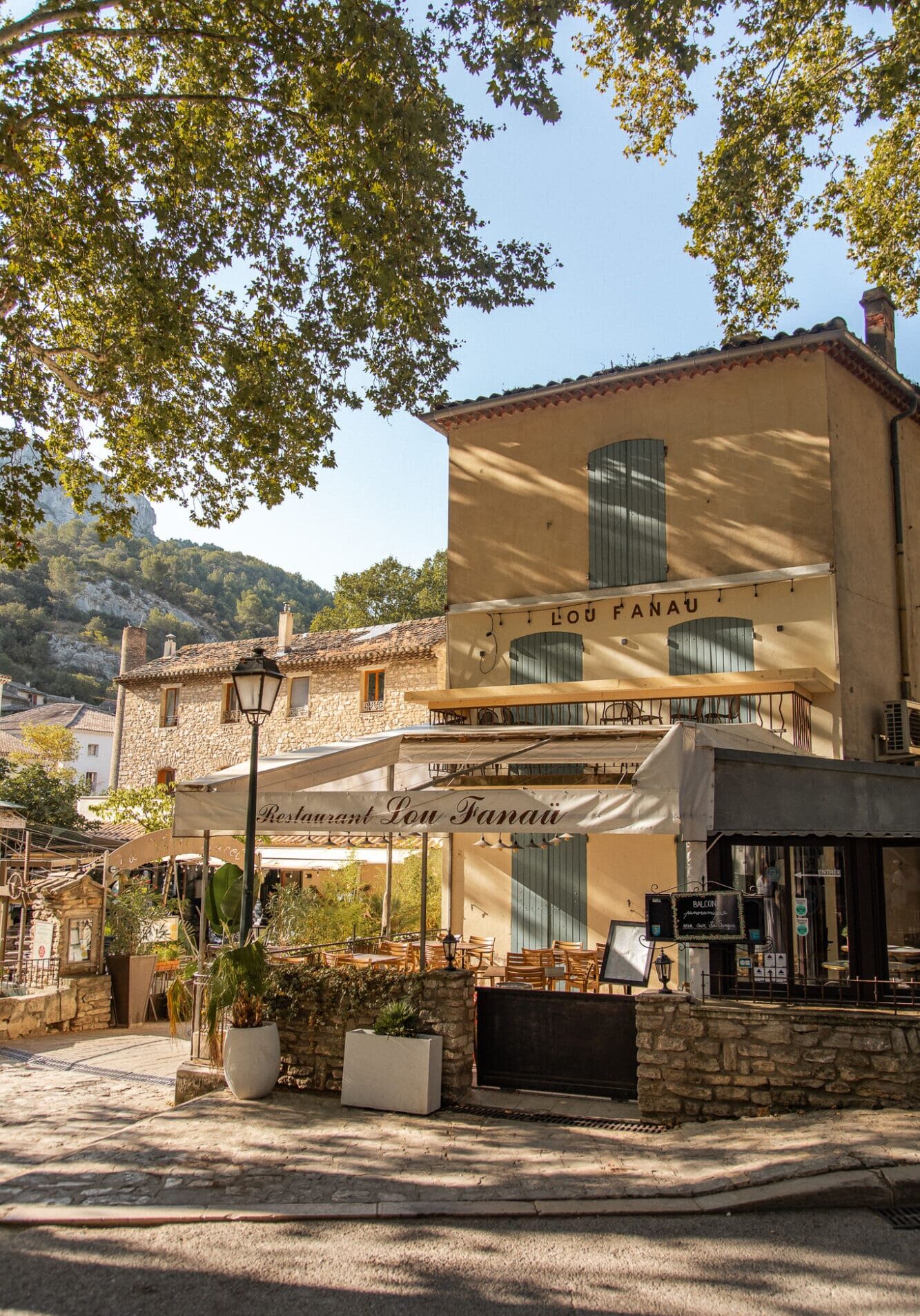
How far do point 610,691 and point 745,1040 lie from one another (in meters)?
7.72

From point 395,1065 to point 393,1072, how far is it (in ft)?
0.20

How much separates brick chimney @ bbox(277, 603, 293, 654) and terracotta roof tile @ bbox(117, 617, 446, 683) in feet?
0.81

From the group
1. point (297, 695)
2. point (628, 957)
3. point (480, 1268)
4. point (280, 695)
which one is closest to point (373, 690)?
point (297, 695)

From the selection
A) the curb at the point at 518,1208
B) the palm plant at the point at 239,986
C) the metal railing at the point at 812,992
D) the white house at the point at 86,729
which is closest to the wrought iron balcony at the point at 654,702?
the metal railing at the point at 812,992

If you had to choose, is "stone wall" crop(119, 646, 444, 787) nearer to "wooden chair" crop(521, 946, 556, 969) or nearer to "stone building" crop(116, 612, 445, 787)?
"stone building" crop(116, 612, 445, 787)

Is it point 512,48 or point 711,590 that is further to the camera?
point 711,590

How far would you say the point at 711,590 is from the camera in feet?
48.7

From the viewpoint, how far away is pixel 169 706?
3469 centimetres

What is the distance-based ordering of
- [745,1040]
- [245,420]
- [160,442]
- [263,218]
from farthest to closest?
1. [160,442]
2. [245,420]
3. [263,218]
4. [745,1040]

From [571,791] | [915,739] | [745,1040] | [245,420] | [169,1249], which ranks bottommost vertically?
[169,1249]

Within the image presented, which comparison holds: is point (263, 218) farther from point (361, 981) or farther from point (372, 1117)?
point (372, 1117)

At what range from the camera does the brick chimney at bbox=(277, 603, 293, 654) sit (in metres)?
34.6

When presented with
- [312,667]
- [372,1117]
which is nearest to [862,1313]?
[372,1117]

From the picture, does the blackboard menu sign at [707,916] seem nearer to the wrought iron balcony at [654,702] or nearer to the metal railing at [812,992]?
the metal railing at [812,992]
